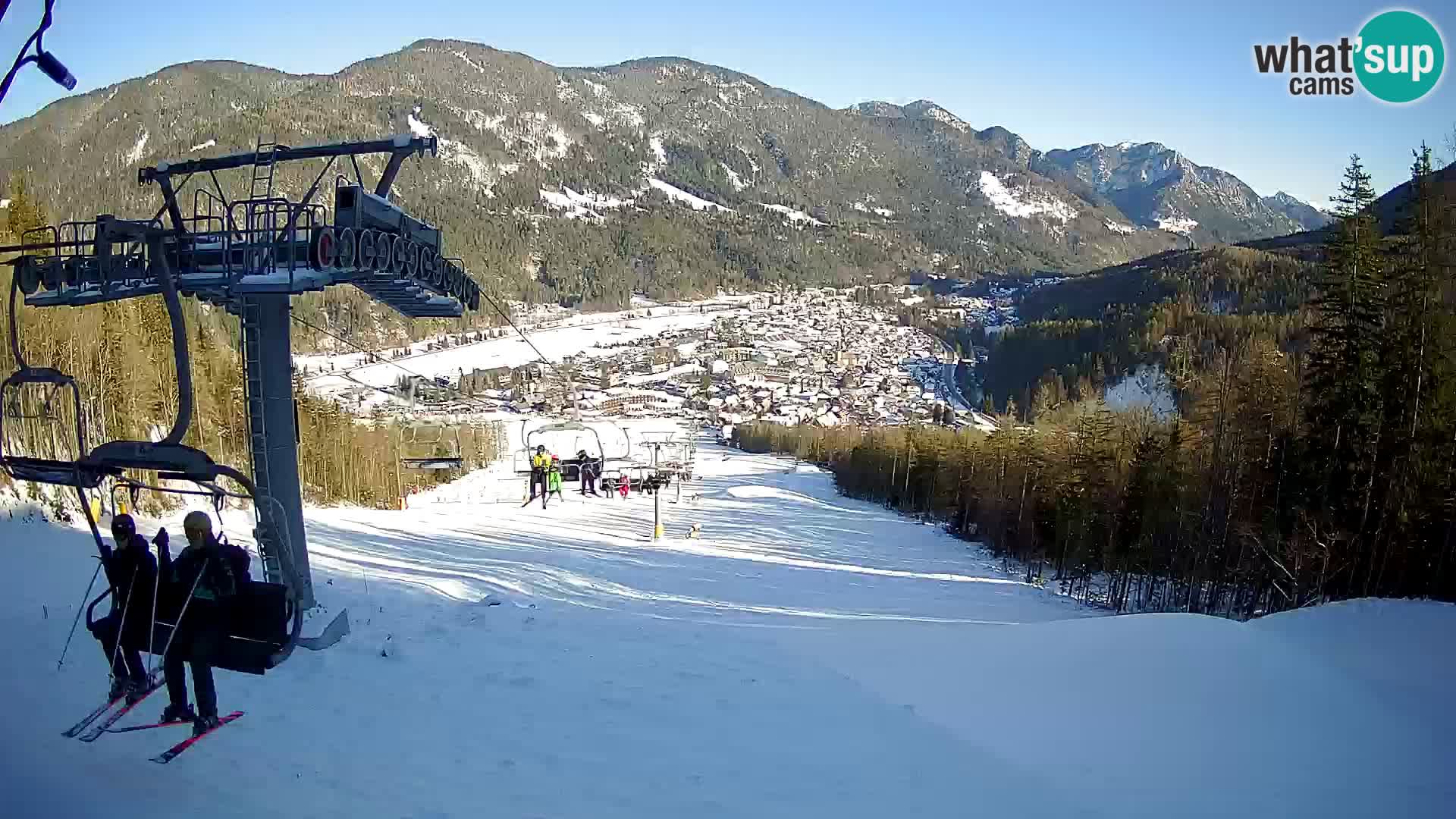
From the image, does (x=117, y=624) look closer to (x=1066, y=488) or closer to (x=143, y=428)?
(x=143, y=428)

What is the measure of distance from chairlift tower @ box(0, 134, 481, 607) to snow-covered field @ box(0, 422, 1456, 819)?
4.84ft

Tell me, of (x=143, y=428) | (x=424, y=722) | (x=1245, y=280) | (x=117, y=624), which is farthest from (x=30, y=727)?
(x=1245, y=280)

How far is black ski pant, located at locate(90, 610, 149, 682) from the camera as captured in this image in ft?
18.5

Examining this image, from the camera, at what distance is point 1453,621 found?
11.9m

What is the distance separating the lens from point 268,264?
7816 mm

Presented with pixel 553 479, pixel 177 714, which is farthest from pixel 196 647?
pixel 553 479

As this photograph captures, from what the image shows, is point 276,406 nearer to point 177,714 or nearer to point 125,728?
point 177,714

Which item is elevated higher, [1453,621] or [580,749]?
[580,749]

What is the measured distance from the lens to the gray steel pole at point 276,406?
8.74m

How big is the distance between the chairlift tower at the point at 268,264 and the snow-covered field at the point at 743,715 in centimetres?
148

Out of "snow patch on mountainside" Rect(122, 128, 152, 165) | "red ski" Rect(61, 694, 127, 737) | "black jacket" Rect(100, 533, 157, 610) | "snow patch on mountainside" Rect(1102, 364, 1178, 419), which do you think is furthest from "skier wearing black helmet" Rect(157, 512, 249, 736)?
"snow patch on mountainside" Rect(122, 128, 152, 165)

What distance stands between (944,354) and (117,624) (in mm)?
180653

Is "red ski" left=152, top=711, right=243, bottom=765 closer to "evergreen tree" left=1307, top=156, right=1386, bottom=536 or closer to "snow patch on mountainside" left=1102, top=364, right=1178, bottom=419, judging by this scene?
"evergreen tree" left=1307, top=156, right=1386, bottom=536

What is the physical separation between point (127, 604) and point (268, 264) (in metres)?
3.59
